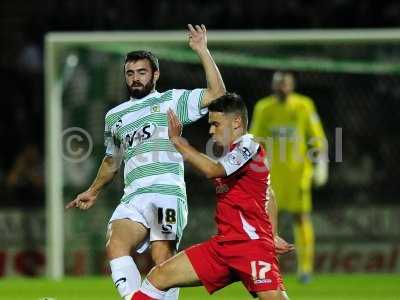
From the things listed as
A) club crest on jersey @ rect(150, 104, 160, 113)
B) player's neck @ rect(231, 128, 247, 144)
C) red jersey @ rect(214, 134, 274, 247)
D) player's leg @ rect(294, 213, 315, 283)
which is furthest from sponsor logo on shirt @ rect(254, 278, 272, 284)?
player's leg @ rect(294, 213, 315, 283)

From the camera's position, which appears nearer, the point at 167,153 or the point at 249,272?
the point at 249,272

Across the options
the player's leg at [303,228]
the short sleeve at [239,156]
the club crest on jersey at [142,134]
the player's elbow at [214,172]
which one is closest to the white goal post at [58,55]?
the player's leg at [303,228]

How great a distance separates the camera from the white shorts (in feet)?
23.0

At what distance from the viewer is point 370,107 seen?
1334 centimetres

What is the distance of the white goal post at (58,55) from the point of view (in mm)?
12461

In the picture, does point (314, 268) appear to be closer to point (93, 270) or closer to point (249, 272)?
point (93, 270)

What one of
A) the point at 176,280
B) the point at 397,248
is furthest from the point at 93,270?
the point at 176,280

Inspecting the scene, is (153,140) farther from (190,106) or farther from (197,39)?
(197,39)

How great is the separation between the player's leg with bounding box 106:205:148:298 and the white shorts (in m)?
0.02

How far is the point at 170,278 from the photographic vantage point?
20.4ft

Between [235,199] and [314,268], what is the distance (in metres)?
7.21

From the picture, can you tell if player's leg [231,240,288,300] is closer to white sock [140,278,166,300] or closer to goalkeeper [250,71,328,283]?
white sock [140,278,166,300]

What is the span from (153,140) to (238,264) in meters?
1.22

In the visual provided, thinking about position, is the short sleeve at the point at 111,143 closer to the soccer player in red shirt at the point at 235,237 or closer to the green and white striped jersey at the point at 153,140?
the green and white striped jersey at the point at 153,140
